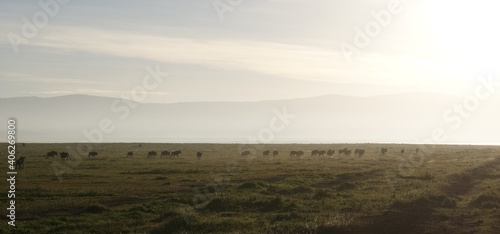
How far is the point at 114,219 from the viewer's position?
21.6 meters

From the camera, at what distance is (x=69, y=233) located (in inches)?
742

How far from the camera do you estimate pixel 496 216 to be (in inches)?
830

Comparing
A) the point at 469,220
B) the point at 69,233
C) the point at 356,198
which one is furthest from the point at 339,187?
the point at 69,233

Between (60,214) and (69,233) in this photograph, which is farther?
(60,214)

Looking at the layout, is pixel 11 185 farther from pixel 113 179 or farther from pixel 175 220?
pixel 175 220

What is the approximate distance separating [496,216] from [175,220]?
469 inches

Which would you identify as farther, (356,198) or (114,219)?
(356,198)

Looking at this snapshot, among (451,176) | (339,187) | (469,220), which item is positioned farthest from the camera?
(451,176)

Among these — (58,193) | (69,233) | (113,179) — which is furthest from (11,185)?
(69,233)

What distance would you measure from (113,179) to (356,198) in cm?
1769

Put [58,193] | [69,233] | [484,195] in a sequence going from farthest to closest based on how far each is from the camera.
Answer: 1. [58,193]
2. [484,195]
3. [69,233]

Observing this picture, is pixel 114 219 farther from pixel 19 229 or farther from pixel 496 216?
pixel 496 216

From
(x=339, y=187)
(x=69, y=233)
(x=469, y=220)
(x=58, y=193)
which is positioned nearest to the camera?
(x=69, y=233)

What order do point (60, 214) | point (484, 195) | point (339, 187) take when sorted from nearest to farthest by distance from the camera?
point (60, 214) < point (484, 195) < point (339, 187)
